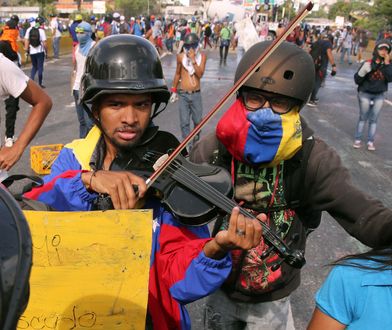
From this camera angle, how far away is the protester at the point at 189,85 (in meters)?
6.87

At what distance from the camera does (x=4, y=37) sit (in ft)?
31.3

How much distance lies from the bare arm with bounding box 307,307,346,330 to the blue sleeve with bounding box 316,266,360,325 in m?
0.01

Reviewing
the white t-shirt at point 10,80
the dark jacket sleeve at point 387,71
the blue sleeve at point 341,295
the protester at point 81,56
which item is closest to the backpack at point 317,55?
the dark jacket sleeve at point 387,71

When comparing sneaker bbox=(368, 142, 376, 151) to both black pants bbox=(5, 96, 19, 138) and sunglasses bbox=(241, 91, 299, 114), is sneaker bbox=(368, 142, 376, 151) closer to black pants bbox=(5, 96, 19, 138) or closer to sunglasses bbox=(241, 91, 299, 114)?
black pants bbox=(5, 96, 19, 138)

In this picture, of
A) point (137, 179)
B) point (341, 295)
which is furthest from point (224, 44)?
point (341, 295)

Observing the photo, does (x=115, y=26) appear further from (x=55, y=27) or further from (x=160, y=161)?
(x=160, y=161)

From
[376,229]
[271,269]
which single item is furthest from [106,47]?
[376,229]

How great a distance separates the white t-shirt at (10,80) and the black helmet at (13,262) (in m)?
2.32

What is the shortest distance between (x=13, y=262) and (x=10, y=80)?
7.98ft

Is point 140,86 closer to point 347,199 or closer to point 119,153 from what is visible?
point 119,153

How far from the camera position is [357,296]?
4.50ft

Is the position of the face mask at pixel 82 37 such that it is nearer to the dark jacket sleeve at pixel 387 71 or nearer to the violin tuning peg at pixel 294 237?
the dark jacket sleeve at pixel 387 71

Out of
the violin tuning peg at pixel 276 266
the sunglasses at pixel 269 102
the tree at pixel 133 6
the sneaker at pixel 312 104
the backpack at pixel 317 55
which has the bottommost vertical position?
the tree at pixel 133 6

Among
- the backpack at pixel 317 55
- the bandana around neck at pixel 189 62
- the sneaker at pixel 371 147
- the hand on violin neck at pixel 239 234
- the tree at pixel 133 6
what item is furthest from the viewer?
the tree at pixel 133 6
